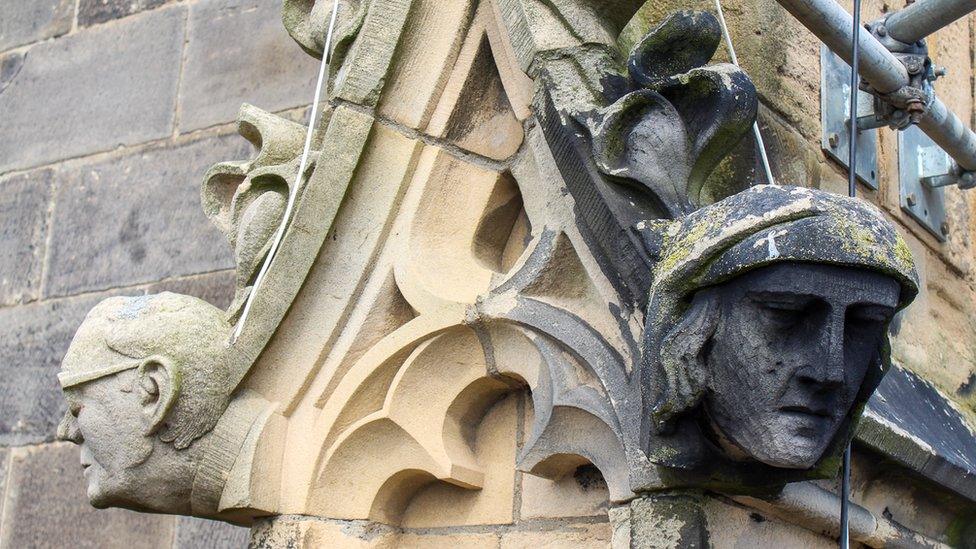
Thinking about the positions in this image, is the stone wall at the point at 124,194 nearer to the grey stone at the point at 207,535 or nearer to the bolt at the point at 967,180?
the grey stone at the point at 207,535

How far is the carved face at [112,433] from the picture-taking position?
8.07ft

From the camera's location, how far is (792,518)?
2.23 metres

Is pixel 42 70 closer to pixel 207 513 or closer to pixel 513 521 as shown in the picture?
pixel 207 513

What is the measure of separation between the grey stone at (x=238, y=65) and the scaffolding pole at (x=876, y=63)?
1.47 meters

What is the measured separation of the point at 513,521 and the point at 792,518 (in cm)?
43

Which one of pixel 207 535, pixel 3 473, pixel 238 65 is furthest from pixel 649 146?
pixel 3 473

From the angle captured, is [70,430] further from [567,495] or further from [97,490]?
[567,495]

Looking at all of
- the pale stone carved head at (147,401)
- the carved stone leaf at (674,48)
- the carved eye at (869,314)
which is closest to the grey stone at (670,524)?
the carved eye at (869,314)

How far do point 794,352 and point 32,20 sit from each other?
3097 mm

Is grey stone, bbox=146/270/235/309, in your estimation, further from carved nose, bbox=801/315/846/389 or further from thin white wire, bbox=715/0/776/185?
carved nose, bbox=801/315/846/389

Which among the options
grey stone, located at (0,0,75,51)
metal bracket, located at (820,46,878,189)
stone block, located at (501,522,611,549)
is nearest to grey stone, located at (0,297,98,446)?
grey stone, located at (0,0,75,51)

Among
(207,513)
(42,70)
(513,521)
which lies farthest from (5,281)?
(513,521)

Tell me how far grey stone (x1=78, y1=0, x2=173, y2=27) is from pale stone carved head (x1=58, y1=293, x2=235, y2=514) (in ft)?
5.95

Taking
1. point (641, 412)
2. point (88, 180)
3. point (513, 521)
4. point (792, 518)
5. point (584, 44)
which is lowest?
point (88, 180)
